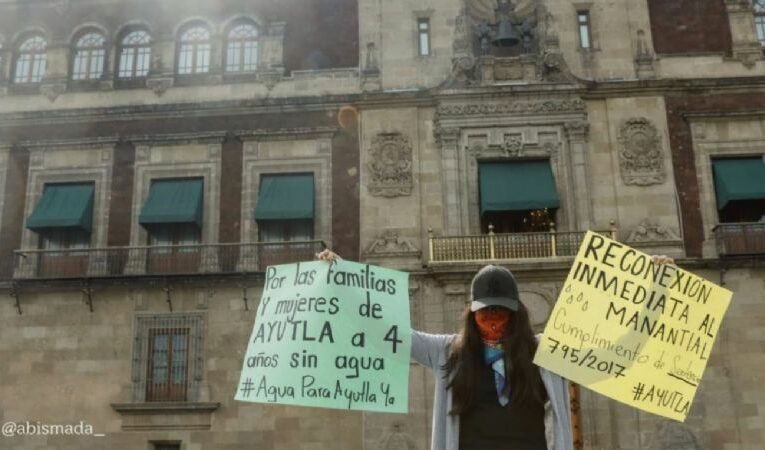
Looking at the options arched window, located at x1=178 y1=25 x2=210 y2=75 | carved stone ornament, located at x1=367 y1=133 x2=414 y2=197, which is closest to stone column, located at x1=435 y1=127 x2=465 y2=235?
carved stone ornament, located at x1=367 y1=133 x2=414 y2=197

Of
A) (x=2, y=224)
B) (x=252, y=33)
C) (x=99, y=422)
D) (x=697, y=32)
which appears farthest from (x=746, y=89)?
(x=2, y=224)

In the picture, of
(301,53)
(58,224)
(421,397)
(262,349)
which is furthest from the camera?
(301,53)

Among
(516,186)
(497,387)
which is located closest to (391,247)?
(516,186)

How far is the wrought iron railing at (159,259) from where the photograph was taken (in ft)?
69.6

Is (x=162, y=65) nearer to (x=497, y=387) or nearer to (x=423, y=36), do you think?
(x=423, y=36)

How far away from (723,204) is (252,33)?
13655 millimetres

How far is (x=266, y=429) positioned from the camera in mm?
20094

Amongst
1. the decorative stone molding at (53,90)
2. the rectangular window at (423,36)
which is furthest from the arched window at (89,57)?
the rectangular window at (423,36)

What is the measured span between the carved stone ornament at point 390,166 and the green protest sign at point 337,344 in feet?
49.0

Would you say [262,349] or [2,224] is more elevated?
[2,224]

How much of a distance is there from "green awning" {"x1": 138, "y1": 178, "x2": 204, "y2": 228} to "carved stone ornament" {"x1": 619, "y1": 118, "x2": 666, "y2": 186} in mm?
11119

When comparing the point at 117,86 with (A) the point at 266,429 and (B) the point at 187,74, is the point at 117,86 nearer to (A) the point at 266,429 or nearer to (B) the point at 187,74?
(B) the point at 187,74

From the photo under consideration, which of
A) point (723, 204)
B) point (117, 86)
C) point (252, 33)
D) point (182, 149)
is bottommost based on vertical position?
point (723, 204)

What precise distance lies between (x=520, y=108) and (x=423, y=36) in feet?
11.6
